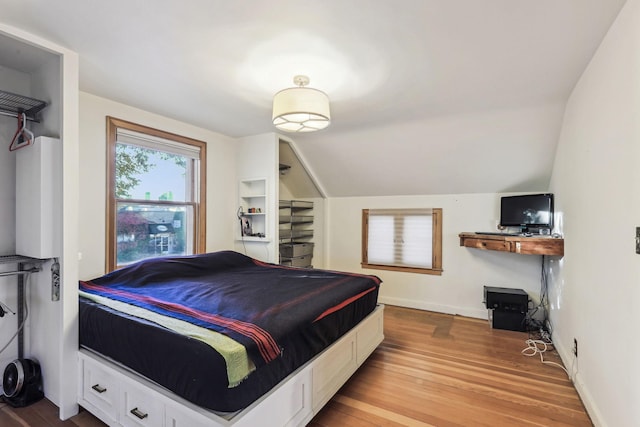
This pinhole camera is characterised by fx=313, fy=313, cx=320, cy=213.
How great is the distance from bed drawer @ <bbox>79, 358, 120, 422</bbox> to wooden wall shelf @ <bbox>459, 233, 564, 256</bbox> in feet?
10.9

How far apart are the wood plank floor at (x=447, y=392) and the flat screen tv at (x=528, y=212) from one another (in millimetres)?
1199

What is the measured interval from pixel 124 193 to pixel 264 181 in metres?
1.51

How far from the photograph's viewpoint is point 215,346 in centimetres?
137

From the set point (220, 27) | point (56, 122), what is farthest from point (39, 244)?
point (220, 27)

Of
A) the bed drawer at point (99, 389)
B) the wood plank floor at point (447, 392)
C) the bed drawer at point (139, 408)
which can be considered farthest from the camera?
the wood plank floor at point (447, 392)

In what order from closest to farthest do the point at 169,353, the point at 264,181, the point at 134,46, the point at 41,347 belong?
the point at 169,353
the point at 134,46
the point at 41,347
the point at 264,181

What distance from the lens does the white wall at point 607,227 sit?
56.6 inches

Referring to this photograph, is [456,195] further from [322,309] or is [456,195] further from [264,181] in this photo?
[322,309]

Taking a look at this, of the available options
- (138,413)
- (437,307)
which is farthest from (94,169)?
(437,307)

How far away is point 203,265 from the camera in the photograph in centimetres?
312

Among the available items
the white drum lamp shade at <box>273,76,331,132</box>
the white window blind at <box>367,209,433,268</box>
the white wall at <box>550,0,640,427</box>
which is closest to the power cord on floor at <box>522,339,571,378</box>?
the white wall at <box>550,0,640,427</box>

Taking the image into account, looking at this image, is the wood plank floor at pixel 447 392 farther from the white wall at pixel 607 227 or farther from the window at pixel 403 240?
the window at pixel 403 240

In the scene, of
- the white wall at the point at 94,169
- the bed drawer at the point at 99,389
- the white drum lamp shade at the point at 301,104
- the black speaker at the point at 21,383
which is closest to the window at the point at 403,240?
the white drum lamp shade at the point at 301,104

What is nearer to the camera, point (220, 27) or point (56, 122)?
point (220, 27)
